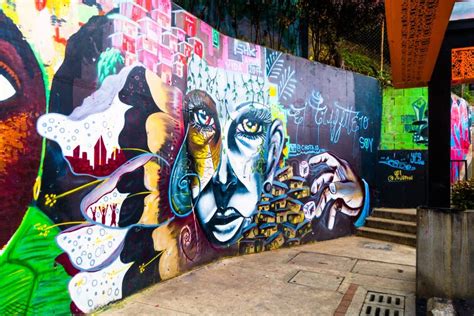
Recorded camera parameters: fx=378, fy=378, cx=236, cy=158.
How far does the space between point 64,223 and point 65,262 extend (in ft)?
1.22

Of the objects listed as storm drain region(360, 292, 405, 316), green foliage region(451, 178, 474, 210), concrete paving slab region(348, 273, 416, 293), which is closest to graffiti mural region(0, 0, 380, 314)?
concrete paving slab region(348, 273, 416, 293)

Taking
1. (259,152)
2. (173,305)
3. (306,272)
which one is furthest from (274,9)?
(173,305)

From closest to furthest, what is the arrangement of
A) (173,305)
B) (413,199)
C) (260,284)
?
(173,305)
(260,284)
(413,199)

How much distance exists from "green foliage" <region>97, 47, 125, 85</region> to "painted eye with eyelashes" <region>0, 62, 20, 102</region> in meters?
0.99

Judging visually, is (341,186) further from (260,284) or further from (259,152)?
(260,284)

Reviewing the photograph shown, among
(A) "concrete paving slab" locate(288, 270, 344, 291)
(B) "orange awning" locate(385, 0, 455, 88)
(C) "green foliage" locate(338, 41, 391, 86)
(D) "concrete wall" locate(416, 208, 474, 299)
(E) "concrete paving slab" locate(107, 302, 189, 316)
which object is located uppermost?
(C) "green foliage" locate(338, 41, 391, 86)

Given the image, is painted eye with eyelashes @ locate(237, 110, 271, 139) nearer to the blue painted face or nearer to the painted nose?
the blue painted face

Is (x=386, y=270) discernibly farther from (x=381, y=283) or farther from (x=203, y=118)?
(x=203, y=118)

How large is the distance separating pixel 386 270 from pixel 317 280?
1.33 meters

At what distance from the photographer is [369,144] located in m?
9.12

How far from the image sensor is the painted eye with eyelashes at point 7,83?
9.85 feet

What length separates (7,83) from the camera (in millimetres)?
3041

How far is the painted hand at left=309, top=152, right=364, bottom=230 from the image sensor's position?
7926 millimetres

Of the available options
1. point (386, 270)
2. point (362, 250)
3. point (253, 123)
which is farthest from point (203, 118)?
point (362, 250)
